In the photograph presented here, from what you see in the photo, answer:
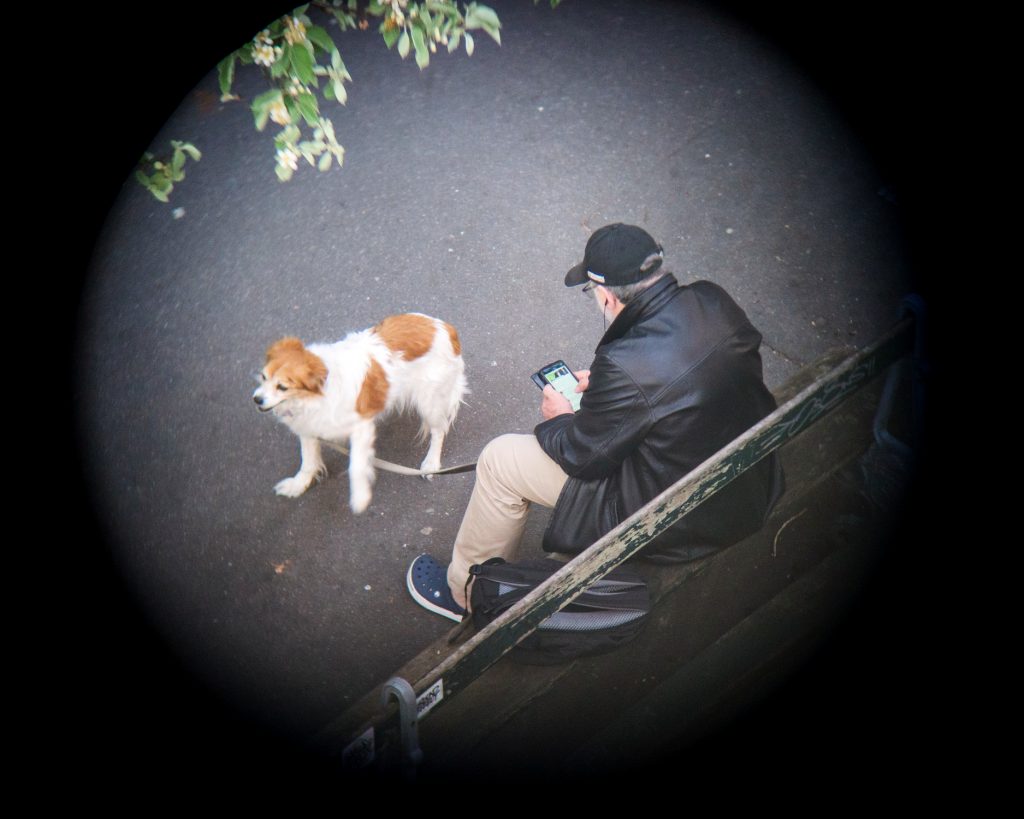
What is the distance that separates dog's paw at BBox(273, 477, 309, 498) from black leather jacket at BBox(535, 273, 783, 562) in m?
1.67

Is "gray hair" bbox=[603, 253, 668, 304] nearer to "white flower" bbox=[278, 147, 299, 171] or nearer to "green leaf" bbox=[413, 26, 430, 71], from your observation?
"green leaf" bbox=[413, 26, 430, 71]

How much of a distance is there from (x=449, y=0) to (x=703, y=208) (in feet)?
11.5

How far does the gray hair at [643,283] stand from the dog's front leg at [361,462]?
154cm

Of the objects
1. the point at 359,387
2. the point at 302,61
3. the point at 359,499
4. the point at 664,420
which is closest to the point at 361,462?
the point at 359,499

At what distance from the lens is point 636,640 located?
305 cm

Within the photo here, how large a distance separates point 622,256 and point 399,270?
2.66 meters

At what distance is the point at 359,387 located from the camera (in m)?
3.52

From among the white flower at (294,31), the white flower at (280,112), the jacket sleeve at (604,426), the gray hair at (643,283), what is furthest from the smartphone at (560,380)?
the white flower at (294,31)

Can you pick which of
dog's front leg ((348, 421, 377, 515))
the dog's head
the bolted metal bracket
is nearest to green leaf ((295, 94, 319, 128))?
the dog's head

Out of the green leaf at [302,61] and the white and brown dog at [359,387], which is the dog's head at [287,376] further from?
the green leaf at [302,61]

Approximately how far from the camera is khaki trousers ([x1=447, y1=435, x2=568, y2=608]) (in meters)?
2.93

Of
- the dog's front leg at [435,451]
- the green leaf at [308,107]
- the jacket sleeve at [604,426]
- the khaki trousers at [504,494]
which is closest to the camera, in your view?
the green leaf at [308,107]

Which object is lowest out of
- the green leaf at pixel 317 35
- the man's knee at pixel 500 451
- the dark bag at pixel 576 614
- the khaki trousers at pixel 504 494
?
the dark bag at pixel 576 614

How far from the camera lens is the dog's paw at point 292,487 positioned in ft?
12.9
